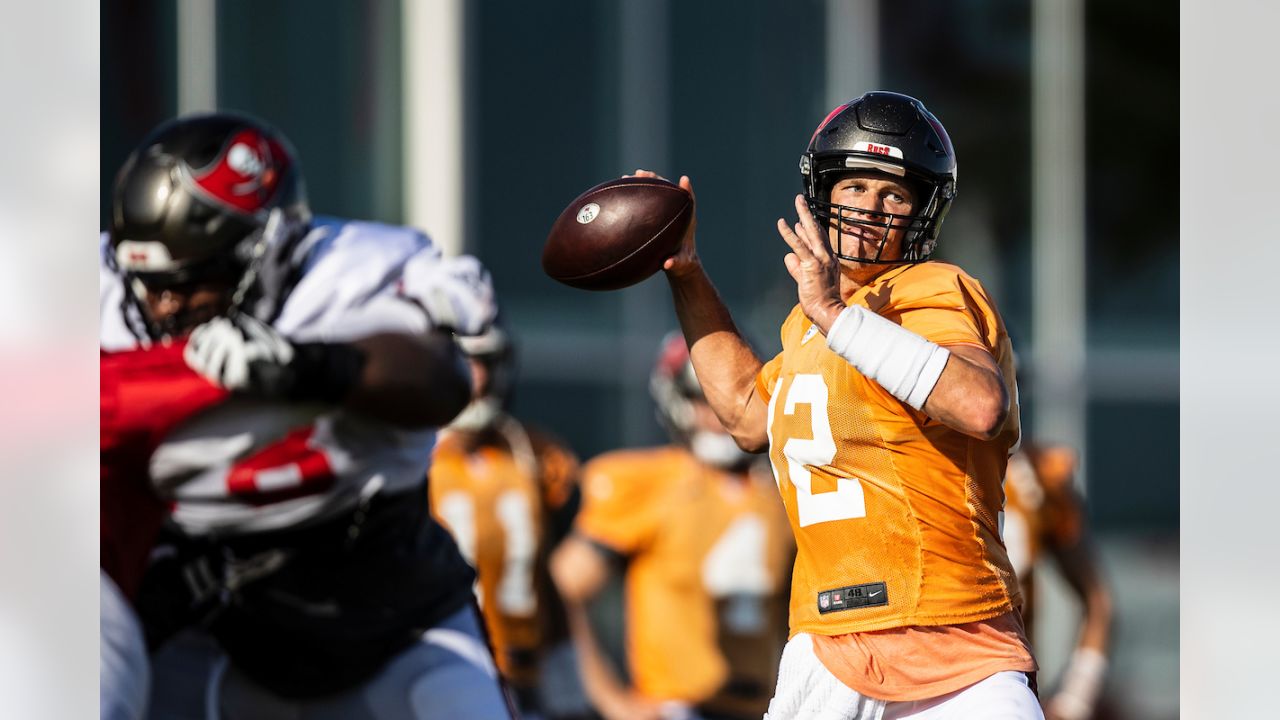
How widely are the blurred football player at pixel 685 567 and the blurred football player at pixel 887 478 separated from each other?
11.4ft

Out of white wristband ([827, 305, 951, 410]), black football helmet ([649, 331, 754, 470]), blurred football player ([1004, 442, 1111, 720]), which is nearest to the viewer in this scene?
white wristband ([827, 305, 951, 410])

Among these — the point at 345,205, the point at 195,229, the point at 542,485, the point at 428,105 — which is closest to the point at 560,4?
the point at 428,105

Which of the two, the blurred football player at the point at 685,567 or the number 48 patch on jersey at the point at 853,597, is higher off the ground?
the number 48 patch on jersey at the point at 853,597

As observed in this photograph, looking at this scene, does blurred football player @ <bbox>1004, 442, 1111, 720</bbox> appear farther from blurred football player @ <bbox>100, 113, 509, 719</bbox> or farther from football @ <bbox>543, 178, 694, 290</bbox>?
football @ <bbox>543, 178, 694, 290</bbox>

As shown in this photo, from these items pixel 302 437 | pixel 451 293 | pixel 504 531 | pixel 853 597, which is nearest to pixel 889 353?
pixel 853 597

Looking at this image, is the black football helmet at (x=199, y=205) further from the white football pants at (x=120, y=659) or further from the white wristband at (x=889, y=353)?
the white wristband at (x=889, y=353)

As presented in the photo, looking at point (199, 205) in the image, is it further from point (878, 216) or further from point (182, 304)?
point (878, 216)

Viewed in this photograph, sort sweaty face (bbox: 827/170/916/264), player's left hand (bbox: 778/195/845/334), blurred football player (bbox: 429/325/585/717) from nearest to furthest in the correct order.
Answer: player's left hand (bbox: 778/195/845/334) → sweaty face (bbox: 827/170/916/264) → blurred football player (bbox: 429/325/585/717)

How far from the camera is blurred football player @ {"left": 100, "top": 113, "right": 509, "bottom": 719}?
4.12 meters

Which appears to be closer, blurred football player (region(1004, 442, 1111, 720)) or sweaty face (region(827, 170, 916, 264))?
sweaty face (region(827, 170, 916, 264))

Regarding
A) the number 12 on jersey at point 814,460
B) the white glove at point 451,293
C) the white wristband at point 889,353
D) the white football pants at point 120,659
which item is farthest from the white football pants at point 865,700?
the white football pants at point 120,659

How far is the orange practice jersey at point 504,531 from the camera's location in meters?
7.15

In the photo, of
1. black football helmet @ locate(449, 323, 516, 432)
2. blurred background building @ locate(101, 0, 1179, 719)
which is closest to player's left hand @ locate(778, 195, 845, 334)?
black football helmet @ locate(449, 323, 516, 432)

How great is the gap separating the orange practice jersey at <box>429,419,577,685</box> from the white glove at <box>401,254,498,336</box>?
2909 mm
